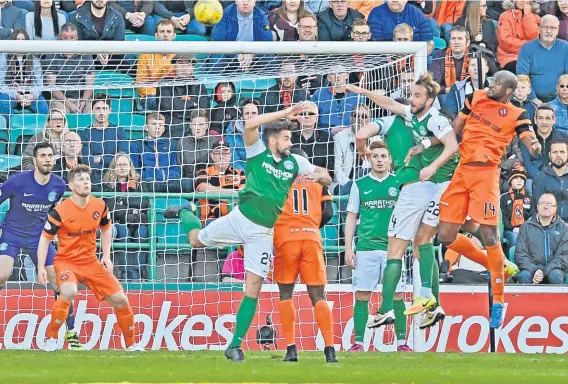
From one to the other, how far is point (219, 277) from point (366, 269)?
7.15 feet

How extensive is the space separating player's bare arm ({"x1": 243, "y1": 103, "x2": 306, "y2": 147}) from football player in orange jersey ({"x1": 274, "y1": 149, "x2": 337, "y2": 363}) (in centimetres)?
96

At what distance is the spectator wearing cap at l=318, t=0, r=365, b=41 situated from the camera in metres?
17.9

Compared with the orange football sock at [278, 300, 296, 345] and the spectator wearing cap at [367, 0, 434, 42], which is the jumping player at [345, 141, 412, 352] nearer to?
the orange football sock at [278, 300, 296, 345]

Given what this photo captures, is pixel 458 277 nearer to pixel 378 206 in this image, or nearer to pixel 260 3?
pixel 378 206

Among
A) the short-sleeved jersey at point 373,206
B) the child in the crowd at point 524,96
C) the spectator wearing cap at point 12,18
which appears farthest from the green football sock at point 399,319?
the spectator wearing cap at point 12,18

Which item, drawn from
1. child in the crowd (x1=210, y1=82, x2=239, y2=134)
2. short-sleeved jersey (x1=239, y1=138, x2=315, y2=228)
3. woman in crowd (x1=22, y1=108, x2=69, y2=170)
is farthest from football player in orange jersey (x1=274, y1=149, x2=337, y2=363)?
woman in crowd (x1=22, y1=108, x2=69, y2=170)

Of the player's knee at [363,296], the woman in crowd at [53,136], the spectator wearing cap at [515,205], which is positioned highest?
the woman in crowd at [53,136]

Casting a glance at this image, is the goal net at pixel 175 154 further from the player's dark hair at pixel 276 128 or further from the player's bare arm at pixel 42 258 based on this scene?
the player's dark hair at pixel 276 128

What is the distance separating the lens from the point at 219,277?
1574cm

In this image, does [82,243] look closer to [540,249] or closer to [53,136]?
[53,136]

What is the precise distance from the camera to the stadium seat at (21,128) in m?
16.4

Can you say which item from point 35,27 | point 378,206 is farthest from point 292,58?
point 35,27

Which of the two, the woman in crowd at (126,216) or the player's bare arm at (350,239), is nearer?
the player's bare arm at (350,239)

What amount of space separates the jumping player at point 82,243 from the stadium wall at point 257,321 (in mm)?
1811
